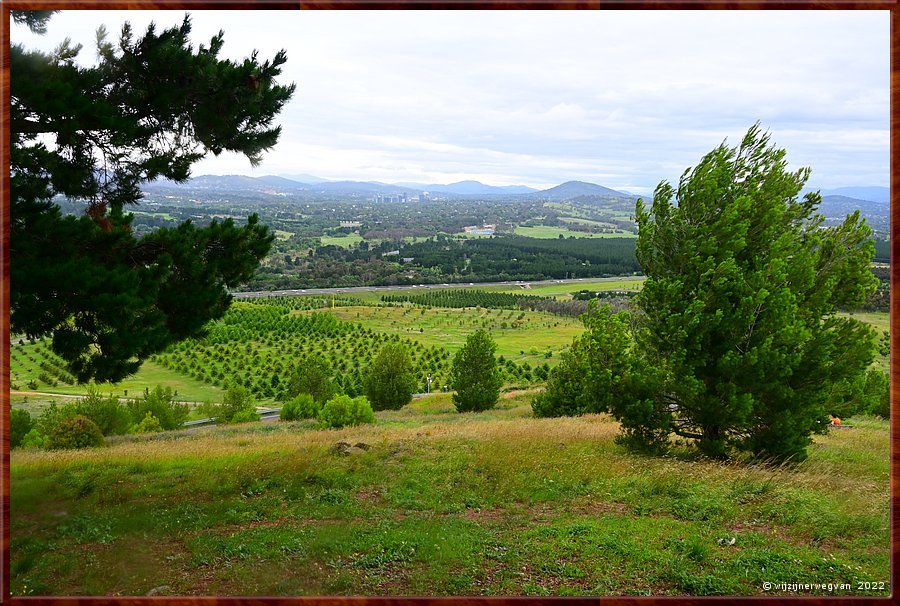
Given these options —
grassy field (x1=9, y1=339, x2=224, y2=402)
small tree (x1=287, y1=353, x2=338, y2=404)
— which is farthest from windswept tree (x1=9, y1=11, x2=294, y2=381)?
grassy field (x1=9, y1=339, x2=224, y2=402)

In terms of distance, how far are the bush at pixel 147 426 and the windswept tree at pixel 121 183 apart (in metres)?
15.4

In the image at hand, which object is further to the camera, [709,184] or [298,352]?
[298,352]

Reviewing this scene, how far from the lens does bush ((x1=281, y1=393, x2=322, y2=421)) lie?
20.0 metres

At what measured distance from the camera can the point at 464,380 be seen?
69.0 ft

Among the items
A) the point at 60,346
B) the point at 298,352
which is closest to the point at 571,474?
the point at 60,346

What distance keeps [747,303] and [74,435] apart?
13.1m

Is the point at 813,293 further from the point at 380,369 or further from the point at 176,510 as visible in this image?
the point at 380,369

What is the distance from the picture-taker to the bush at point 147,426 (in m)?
18.2

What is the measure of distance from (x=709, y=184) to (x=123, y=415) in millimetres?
18431

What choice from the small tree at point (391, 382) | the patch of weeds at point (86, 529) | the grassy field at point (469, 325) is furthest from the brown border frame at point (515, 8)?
the grassy field at point (469, 325)

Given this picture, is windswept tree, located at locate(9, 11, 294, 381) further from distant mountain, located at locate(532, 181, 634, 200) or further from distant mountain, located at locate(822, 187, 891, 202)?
distant mountain, located at locate(532, 181, 634, 200)

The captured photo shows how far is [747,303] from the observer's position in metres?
5.94

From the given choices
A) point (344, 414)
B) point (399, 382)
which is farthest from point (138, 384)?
point (344, 414)

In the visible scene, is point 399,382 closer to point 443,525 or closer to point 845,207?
point 443,525
